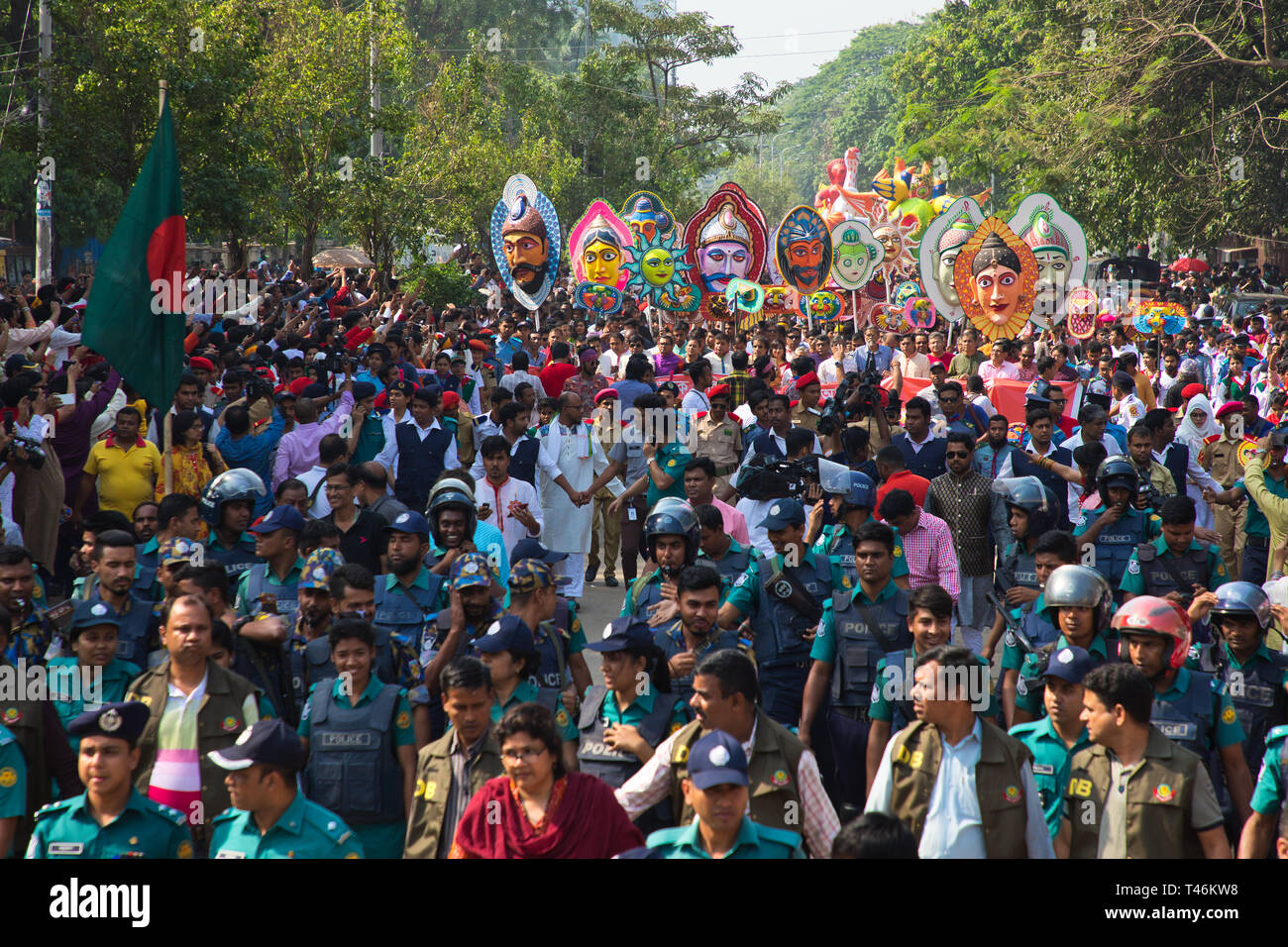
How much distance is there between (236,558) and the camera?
6785mm

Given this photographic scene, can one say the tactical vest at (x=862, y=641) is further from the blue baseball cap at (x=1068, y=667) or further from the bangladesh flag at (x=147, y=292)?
the bangladesh flag at (x=147, y=292)

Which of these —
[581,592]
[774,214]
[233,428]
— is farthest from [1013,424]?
[774,214]

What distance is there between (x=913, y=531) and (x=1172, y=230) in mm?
22938

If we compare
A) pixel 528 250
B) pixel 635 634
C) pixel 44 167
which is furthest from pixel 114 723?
pixel 528 250

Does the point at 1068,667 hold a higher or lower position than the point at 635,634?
lower

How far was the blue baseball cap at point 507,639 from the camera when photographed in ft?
15.6

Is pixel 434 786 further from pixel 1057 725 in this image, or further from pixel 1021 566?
pixel 1021 566

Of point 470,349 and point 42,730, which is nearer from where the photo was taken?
point 42,730

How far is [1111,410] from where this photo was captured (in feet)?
41.2

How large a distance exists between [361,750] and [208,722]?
2.08 feet

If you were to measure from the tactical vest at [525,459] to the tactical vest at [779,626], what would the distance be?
3.82m

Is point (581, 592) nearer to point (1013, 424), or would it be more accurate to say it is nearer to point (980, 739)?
point (1013, 424)

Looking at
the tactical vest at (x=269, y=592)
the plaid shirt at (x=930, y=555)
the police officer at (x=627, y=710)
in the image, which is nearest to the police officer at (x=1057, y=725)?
the police officer at (x=627, y=710)

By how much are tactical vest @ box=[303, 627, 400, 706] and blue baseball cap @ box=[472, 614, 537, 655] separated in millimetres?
531
